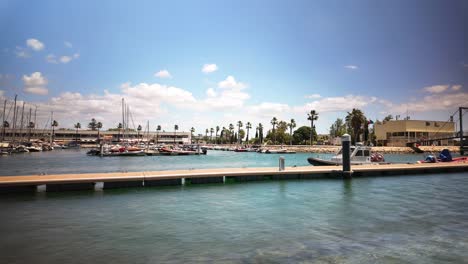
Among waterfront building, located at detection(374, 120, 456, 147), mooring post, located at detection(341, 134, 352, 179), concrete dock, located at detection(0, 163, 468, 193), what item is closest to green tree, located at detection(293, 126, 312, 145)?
waterfront building, located at detection(374, 120, 456, 147)

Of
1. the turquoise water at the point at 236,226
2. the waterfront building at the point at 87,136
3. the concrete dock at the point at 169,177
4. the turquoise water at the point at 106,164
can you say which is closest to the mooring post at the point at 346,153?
the concrete dock at the point at 169,177

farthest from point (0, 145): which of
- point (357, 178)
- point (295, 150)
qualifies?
point (357, 178)

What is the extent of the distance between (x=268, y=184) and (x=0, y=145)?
A: 115m

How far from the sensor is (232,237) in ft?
39.8

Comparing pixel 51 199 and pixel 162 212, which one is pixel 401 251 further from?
pixel 51 199

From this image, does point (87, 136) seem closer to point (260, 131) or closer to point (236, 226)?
point (260, 131)

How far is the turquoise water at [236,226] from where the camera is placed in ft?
33.2

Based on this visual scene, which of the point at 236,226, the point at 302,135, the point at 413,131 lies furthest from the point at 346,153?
the point at 302,135

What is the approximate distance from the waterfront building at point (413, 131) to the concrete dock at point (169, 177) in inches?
3841

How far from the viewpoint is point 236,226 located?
13.8 m

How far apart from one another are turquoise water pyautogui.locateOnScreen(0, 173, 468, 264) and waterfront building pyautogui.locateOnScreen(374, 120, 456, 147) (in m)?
109

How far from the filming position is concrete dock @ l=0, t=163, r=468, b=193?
21.2 m

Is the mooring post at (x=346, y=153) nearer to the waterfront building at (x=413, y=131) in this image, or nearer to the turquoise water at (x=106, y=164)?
the turquoise water at (x=106, y=164)

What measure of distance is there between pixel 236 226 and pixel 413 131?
128 meters
